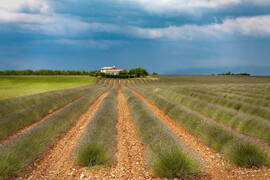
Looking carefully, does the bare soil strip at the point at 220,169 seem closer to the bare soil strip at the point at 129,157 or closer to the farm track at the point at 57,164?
the bare soil strip at the point at 129,157

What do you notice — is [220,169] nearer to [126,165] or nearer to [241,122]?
[126,165]

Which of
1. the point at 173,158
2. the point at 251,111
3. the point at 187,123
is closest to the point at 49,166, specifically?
the point at 173,158

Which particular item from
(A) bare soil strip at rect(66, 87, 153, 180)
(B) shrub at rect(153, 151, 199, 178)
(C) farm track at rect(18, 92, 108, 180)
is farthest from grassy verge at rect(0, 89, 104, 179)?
(B) shrub at rect(153, 151, 199, 178)

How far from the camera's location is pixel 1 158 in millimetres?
5484

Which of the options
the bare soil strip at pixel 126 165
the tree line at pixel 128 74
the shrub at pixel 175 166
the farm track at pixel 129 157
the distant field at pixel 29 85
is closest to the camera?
the shrub at pixel 175 166

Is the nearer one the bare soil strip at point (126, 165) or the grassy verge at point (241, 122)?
the bare soil strip at point (126, 165)

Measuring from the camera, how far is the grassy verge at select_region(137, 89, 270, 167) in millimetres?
5605

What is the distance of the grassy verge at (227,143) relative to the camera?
5605mm

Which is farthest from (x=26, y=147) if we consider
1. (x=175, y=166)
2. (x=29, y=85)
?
(x=29, y=85)

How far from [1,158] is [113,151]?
2929 millimetres

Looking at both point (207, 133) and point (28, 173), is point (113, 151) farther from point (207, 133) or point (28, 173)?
point (207, 133)

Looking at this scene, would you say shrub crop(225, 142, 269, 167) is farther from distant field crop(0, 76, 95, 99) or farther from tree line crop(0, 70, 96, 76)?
tree line crop(0, 70, 96, 76)

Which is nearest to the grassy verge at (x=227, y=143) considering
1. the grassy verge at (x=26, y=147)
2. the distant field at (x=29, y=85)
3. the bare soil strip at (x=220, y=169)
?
the bare soil strip at (x=220, y=169)

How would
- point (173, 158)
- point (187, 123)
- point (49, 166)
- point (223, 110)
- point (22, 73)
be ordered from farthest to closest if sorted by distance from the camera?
point (22, 73) → point (223, 110) → point (187, 123) → point (49, 166) → point (173, 158)
